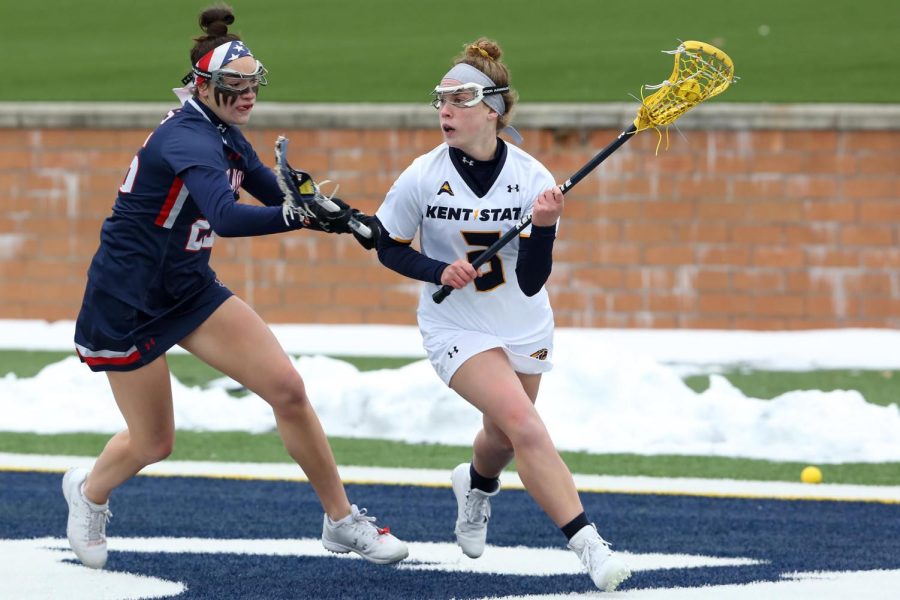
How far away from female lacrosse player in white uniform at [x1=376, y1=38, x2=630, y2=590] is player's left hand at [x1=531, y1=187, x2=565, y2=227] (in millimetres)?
136

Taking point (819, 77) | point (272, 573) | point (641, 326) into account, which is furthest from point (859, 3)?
point (272, 573)

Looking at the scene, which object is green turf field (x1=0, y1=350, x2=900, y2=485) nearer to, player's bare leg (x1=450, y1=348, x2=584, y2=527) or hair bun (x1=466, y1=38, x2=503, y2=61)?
player's bare leg (x1=450, y1=348, x2=584, y2=527)

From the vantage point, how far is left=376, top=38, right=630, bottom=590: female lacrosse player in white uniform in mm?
5465

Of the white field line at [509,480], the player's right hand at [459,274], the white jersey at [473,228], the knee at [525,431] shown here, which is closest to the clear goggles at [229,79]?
the white jersey at [473,228]

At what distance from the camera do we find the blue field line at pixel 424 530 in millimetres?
5652

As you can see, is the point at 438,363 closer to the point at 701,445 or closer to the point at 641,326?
the point at 701,445

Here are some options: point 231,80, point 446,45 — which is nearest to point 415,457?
point 231,80

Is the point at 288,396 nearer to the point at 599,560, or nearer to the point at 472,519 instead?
the point at 472,519

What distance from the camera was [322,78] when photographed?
59.1 feet

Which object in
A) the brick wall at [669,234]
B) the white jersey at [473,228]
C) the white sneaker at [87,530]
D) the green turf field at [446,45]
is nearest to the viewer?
the white jersey at [473,228]

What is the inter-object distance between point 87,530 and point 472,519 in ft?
4.79

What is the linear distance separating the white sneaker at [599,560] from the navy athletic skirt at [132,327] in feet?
5.17

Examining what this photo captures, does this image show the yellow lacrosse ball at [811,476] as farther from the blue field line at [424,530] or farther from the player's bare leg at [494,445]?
the player's bare leg at [494,445]

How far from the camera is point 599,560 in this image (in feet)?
16.8
